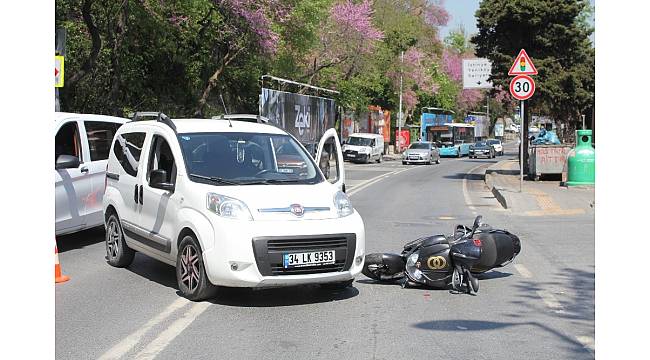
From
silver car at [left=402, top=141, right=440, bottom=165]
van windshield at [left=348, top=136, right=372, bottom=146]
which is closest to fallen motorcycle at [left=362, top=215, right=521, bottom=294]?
silver car at [left=402, top=141, right=440, bottom=165]

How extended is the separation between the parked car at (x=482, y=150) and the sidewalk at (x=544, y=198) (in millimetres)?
40719

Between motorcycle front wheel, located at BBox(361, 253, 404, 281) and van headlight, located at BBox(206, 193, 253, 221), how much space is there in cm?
185

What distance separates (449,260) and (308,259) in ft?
5.41

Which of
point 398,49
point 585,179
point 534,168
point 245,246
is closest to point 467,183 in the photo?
point 534,168

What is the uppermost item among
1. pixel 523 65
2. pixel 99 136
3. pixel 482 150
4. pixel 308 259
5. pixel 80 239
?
pixel 523 65

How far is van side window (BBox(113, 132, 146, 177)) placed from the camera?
371 inches

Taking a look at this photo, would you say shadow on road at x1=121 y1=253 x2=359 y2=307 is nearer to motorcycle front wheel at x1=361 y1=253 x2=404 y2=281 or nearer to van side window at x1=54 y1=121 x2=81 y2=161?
motorcycle front wheel at x1=361 y1=253 x2=404 y2=281

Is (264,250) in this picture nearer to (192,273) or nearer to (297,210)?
(297,210)

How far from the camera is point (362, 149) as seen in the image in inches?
1983

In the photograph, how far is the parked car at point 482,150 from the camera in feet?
213

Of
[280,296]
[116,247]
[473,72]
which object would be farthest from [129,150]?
[473,72]

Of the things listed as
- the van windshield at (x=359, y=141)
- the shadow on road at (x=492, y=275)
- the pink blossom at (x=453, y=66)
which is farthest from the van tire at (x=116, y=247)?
the pink blossom at (x=453, y=66)

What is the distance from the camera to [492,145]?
220 feet
